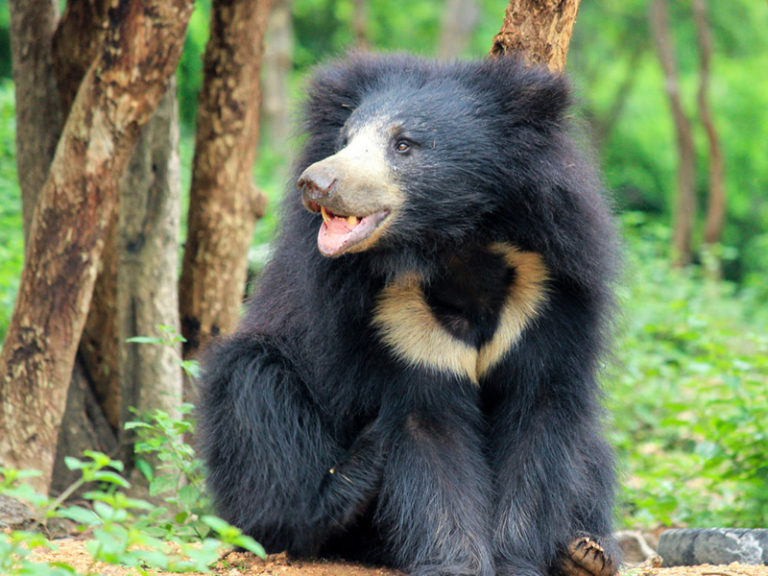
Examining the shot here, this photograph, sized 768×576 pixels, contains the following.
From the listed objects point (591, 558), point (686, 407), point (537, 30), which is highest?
point (537, 30)

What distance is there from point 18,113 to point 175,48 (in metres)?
1.30

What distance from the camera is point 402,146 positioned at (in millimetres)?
3168

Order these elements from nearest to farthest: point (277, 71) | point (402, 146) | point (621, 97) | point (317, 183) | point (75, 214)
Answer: point (317, 183) → point (402, 146) → point (75, 214) → point (277, 71) → point (621, 97)

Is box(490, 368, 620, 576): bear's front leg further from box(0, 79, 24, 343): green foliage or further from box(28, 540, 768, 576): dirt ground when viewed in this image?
box(0, 79, 24, 343): green foliage

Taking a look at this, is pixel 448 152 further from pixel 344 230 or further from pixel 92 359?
pixel 92 359

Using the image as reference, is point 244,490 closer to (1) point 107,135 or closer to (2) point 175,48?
(1) point 107,135

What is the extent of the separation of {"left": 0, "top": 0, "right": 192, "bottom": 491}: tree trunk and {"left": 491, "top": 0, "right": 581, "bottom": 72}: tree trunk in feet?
4.16

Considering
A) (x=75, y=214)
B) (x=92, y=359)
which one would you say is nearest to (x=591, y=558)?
(x=75, y=214)

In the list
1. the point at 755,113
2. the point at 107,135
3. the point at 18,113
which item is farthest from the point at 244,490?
the point at 755,113

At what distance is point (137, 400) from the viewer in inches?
197

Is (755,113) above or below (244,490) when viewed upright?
above

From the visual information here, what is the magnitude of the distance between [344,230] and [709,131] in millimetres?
12203

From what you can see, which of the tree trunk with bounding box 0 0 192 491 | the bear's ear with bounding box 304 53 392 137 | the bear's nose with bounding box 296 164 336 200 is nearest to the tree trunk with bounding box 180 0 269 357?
the tree trunk with bounding box 0 0 192 491

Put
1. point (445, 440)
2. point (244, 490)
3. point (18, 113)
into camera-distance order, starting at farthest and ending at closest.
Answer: point (18, 113)
point (244, 490)
point (445, 440)
